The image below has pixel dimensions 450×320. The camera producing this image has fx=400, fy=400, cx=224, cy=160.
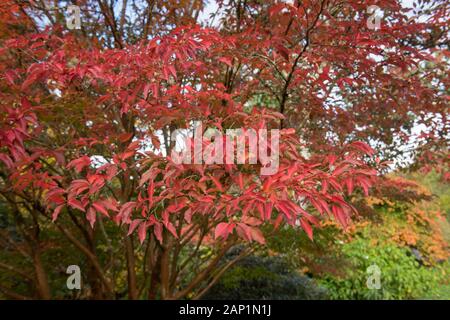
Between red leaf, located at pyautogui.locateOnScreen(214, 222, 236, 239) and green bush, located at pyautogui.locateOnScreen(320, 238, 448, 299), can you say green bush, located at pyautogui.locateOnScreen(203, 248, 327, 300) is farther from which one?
red leaf, located at pyautogui.locateOnScreen(214, 222, 236, 239)

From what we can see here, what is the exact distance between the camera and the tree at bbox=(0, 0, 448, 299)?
1604mm

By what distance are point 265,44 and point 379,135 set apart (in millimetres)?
2101

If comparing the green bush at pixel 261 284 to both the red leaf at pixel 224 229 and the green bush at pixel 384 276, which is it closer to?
the green bush at pixel 384 276

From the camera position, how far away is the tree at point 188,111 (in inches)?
63.1

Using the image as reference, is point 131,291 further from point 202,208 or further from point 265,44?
point 265,44

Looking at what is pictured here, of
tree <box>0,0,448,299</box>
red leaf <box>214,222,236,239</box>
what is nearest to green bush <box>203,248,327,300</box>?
tree <box>0,0,448,299</box>

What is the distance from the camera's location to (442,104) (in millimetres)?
3158

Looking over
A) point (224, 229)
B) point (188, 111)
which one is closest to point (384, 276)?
point (188, 111)

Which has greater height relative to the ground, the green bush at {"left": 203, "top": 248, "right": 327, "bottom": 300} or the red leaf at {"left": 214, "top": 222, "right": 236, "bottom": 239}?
the red leaf at {"left": 214, "top": 222, "right": 236, "bottom": 239}

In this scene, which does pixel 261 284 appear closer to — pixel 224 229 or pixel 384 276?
pixel 384 276

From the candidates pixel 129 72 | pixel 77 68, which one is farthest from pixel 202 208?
pixel 77 68

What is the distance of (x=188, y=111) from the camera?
1.92m

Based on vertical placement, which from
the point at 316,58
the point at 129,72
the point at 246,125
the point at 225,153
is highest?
the point at 316,58
